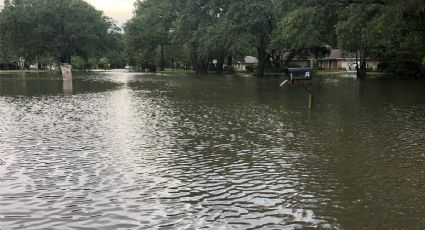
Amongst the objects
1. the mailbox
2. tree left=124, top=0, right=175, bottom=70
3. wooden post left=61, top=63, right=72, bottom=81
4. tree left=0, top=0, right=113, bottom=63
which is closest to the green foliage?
tree left=0, top=0, right=113, bottom=63

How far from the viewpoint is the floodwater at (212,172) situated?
6.18m

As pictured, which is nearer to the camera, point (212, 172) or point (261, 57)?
point (212, 172)

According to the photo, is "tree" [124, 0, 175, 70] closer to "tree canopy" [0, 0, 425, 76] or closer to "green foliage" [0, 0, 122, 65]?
"tree canopy" [0, 0, 425, 76]

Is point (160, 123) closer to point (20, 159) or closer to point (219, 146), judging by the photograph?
point (219, 146)

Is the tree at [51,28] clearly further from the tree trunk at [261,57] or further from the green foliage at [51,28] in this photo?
the tree trunk at [261,57]

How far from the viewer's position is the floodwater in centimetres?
618

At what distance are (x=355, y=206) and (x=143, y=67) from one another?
103 meters

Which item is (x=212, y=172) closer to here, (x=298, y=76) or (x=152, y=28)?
(x=298, y=76)

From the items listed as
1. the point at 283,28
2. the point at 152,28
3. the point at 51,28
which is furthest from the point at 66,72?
the point at 152,28

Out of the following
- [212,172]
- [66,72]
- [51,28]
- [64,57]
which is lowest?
[212,172]

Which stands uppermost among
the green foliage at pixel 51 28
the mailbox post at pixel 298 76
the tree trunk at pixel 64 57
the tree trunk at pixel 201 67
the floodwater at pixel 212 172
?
the green foliage at pixel 51 28

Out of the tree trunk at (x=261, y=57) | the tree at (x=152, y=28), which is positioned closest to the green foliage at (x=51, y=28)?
the tree at (x=152, y=28)

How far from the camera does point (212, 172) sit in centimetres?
859

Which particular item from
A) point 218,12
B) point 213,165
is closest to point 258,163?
point 213,165
